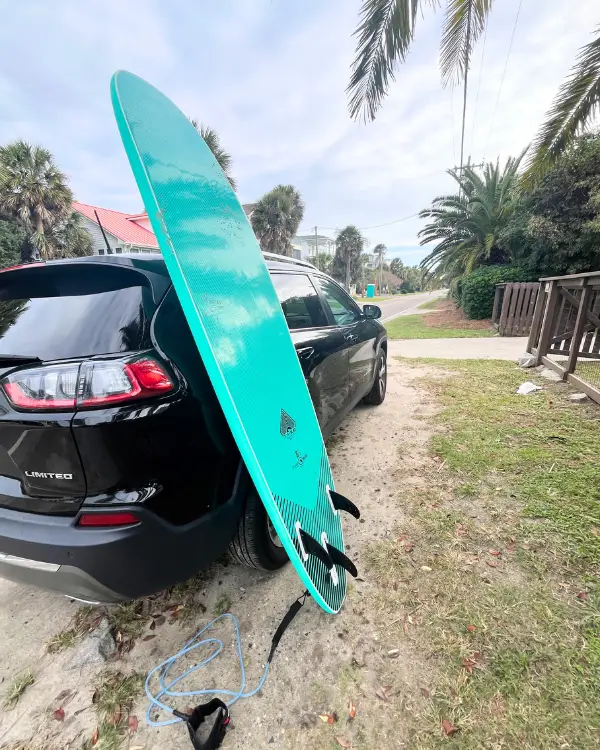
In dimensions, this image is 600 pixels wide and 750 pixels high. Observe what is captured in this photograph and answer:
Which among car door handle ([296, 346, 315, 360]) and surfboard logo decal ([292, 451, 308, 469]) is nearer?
surfboard logo decal ([292, 451, 308, 469])

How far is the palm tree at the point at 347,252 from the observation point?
179 ft

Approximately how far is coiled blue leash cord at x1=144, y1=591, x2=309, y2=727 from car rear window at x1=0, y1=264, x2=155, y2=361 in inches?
54.0

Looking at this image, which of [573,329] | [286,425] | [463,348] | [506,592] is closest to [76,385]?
[286,425]

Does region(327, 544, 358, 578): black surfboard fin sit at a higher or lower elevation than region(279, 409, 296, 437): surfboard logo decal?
lower

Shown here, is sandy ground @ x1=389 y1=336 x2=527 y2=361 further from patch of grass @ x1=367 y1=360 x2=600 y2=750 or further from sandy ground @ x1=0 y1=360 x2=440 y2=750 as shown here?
sandy ground @ x1=0 y1=360 x2=440 y2=750

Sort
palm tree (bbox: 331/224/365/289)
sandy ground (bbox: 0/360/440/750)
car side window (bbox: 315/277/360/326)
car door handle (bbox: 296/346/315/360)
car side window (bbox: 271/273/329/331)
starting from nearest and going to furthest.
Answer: sandy ground (bbox: 0/360/440/750)
car door handle (bbox: 296/346/315/360)
car side window (bbox: 271/273/329/331)
car side window (bbox: 315/277/360/326)
palm tree (bbox: 331/224/365/289)

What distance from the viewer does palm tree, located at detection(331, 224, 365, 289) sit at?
5469 cm

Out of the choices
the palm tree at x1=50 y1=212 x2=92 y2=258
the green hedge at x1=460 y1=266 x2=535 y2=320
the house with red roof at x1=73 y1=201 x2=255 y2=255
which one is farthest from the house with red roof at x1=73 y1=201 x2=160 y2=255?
the green hedge at x1=460 y1=266 x2=535 y2=320

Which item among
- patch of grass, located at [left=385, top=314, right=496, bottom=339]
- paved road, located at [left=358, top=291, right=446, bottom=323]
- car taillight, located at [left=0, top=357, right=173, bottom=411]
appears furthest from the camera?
paved road, located at [left=358, top=291, right=446, bottom=323]

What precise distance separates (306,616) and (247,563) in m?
0.38

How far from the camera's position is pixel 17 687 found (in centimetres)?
146

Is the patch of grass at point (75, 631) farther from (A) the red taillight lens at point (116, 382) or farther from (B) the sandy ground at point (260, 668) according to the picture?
(A) the red taillight lens at point (116, 382)

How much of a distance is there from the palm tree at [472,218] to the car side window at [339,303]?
11723 mm

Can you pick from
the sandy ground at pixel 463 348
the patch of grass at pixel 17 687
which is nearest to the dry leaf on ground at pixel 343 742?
the patch of grass at pixel 17 687
